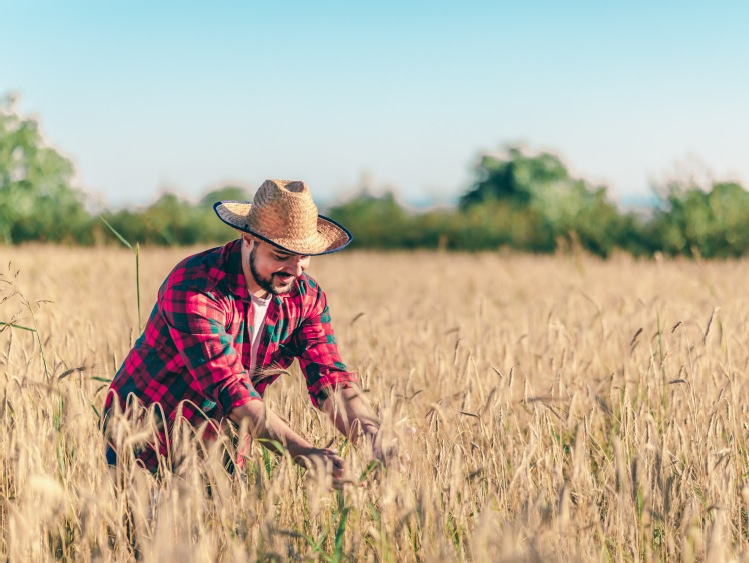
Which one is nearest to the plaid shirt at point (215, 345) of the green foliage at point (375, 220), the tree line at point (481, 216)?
the tree line at point (481, 216)

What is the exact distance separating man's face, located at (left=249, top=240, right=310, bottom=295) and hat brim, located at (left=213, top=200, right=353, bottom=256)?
0.19ft

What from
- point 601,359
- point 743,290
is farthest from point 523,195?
point 601,359

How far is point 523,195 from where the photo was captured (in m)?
21.9

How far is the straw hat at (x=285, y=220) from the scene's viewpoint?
245 cm

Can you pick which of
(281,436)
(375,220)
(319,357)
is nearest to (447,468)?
(281,436)

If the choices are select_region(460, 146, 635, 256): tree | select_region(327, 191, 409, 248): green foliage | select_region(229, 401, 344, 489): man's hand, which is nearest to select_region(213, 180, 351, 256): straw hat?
select_region(229, 401, 344, 489): man's hand

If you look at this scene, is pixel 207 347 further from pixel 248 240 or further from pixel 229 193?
pixel 229 193

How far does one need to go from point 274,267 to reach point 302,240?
136mm

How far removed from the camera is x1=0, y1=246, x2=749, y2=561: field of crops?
1.83 metres

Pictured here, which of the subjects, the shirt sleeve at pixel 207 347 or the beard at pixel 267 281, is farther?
the beard at pixel 267 281

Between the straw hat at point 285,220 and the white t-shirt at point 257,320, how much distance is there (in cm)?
30

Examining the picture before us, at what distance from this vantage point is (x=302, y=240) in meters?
2.47

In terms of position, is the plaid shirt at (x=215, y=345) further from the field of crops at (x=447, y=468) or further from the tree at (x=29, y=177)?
the tree at (x=29, y=177)

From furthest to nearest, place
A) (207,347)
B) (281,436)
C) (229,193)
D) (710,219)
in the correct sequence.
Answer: (229,193), (710,219), (207,347), (281,436)
